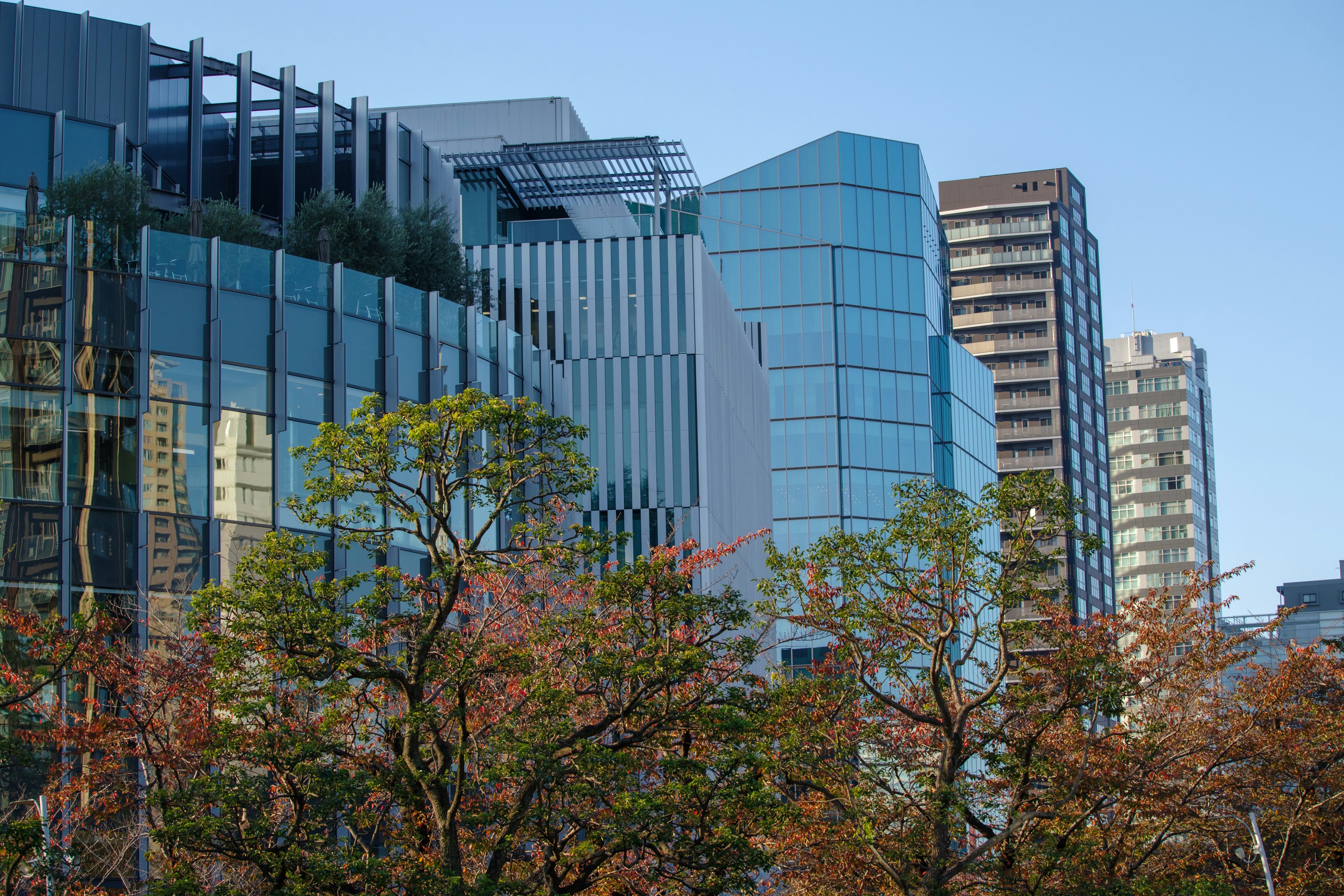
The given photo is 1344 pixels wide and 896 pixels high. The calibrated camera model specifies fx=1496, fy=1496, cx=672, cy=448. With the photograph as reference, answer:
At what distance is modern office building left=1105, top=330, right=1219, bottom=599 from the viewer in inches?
6924

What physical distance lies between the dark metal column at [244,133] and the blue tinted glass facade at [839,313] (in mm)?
50979

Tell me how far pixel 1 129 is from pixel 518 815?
81.1 feet

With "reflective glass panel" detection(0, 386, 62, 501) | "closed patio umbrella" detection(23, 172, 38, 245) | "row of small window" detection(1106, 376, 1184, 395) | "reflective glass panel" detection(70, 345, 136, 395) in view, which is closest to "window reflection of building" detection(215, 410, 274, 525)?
"reflective glass panel" detection(70, 345, 136, 395)

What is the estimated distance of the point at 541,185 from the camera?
59.7 m

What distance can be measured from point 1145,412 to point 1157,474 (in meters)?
8.00

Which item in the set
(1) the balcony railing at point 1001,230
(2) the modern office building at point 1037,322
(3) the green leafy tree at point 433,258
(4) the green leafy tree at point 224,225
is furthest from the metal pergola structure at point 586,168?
(1) the balcony railing at point 1001,230

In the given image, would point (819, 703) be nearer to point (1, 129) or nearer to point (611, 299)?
point (1, 129)

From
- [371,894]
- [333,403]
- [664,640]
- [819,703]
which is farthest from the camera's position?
[333,403]

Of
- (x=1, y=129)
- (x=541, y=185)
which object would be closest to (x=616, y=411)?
(x=541, y=185)

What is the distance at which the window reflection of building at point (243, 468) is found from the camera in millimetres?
33281

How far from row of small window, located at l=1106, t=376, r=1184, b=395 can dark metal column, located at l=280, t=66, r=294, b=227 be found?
490 ft

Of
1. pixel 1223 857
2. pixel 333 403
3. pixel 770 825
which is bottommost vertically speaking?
pixel 1223 857

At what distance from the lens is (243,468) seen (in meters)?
33.6

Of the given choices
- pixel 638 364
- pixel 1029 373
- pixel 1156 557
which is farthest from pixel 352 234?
pixel 1156 557
